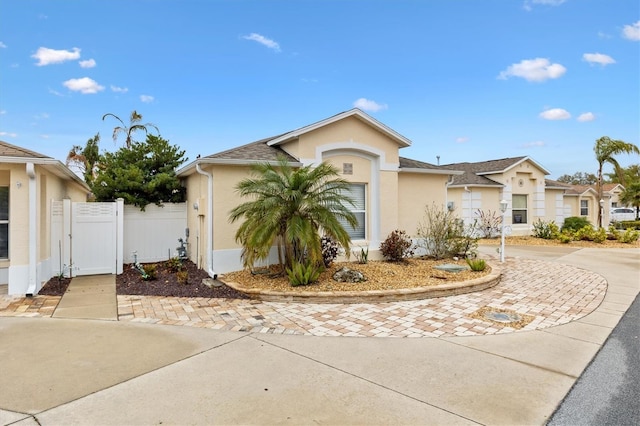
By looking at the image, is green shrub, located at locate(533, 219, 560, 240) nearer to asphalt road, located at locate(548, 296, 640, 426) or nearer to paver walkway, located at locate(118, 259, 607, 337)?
paver walkway, located at locate(118, 259, 607, 337)

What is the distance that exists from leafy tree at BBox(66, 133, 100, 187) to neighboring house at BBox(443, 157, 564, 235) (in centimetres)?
2409

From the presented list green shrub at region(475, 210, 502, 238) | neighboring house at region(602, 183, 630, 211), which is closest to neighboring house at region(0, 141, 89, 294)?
green shrub at region(475, 210, 502, 238)

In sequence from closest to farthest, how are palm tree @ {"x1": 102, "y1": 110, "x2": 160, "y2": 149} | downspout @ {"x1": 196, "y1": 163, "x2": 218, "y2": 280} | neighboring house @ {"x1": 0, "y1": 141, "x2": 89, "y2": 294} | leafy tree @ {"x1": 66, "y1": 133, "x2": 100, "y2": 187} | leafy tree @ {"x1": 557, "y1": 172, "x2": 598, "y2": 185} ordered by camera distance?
1. neighboring house @ {"x1": 0, "y1": 141, "x2": 89, "y2": 294}
2. downspout @ {"x1": 196, "y1": 163, "x2": 218, "y2": 280}
3. palm tree @ {"x1": 102, "y1": 110, "x2": 160, "y2": 149}
4. leafy tree @ {"x1": 66, "y1": 133, "x2": 100, "y2": 187}
5. leafy tree @ {"x1": 557, "y1": 172, "x2": 598, "y2": 185}

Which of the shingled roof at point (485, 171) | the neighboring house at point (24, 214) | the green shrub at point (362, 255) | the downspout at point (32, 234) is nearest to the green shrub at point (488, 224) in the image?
the shingled roof at point (485, 171)

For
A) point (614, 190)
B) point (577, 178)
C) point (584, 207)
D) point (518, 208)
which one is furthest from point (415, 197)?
point (577, 178)

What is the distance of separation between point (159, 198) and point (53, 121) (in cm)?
949

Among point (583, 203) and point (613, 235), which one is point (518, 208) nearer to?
point (613, 235)

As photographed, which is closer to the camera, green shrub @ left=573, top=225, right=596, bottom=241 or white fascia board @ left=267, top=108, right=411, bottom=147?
white fascia board @ left=267, top=108, right=411, bottom=147

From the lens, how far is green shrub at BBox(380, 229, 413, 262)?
11094 millimetres

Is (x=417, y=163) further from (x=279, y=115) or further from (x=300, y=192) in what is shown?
(x=279, y=115)

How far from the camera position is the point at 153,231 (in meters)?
12.1

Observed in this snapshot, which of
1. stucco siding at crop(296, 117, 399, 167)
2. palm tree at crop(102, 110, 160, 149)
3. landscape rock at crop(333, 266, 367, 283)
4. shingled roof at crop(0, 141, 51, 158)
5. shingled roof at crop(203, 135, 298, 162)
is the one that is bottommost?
landscape rock at crop(333, 266, 367, 283)

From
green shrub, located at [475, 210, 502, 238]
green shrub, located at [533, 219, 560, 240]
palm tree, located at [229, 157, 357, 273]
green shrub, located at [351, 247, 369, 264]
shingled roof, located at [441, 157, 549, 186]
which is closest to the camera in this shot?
palm tree, located at [229, 157, 357, 273]

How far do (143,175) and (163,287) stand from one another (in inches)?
219
